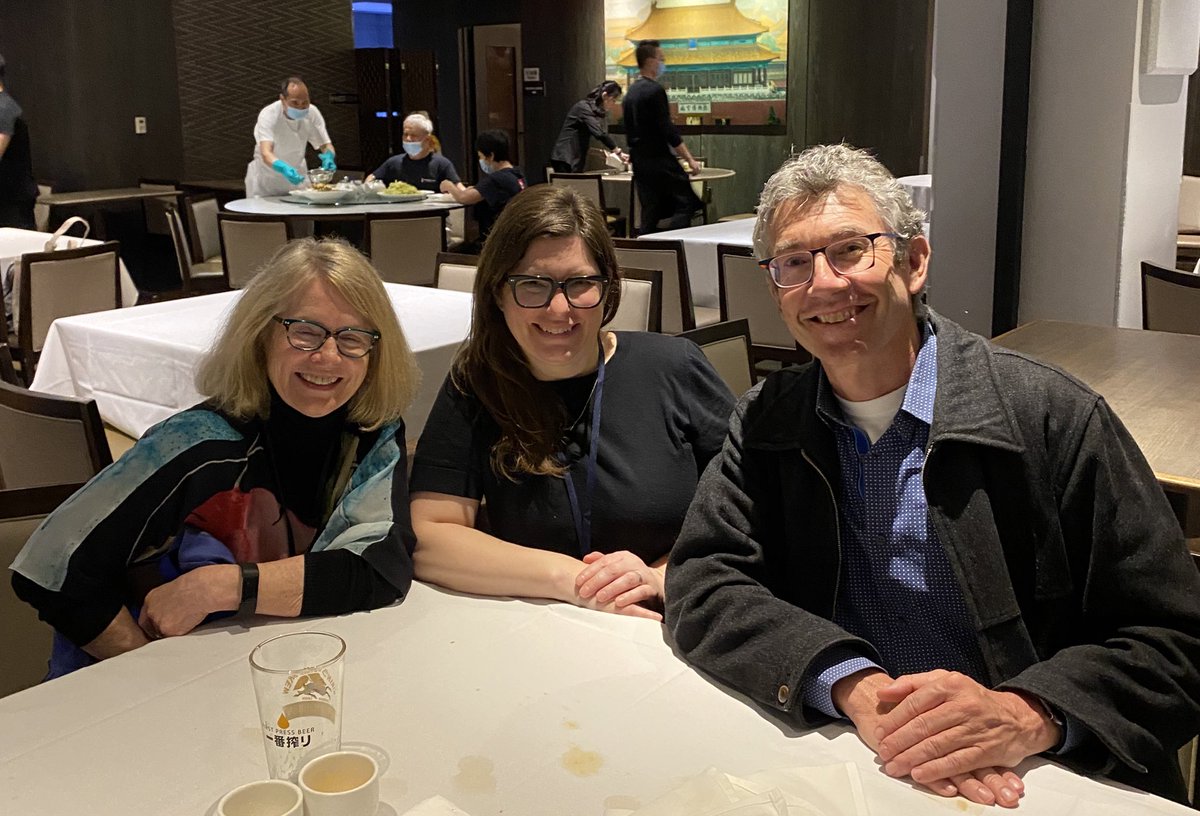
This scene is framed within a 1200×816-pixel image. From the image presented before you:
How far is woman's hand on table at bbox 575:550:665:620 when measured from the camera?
1.59 m

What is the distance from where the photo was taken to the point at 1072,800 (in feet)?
3.65

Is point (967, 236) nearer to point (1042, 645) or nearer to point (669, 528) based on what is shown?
point (669, 528)

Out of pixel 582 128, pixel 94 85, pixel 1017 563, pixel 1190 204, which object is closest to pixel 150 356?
pixel 1017 563

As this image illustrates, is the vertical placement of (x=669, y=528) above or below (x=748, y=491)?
below

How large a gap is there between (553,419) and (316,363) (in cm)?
43

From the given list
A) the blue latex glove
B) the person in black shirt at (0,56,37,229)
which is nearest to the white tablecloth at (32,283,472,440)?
the blue latex glove

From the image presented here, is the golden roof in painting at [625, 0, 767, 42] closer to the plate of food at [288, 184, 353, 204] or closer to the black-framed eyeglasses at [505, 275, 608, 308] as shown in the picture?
the plate of food at [288, 184, 353, 204]

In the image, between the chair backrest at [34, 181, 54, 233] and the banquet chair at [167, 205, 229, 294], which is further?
the chair backrest at [34, 181, 54, 233]

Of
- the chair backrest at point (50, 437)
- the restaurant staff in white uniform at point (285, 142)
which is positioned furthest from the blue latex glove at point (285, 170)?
the chair backrest at point (50, 437)

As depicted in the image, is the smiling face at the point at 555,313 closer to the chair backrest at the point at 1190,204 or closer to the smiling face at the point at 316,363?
the smiling face at the point at 316,363

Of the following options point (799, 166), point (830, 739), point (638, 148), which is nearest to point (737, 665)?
point (830, 739)

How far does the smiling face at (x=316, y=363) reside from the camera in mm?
1663

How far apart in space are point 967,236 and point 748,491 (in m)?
2.98

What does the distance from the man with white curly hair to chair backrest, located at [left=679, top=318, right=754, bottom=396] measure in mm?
1073
